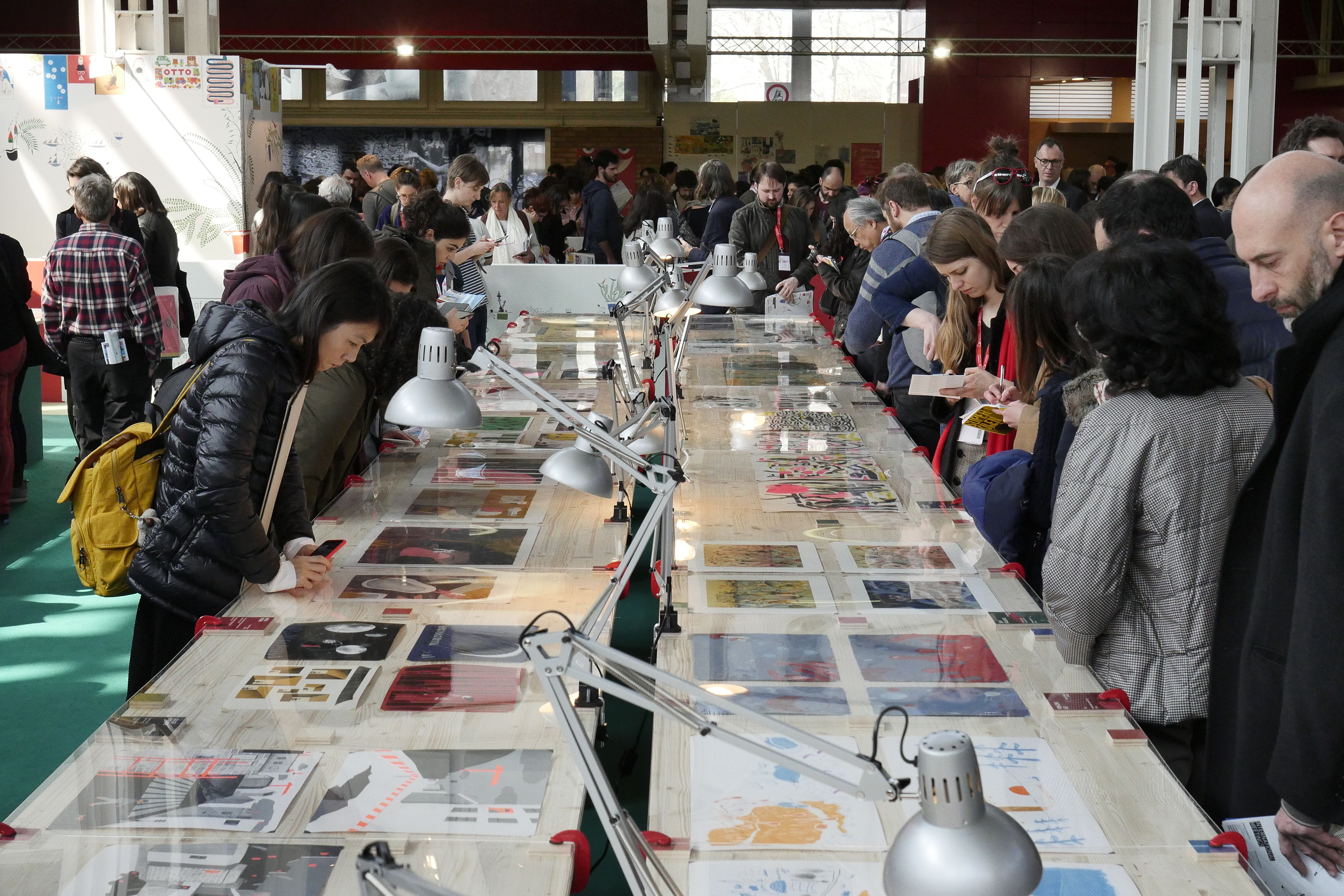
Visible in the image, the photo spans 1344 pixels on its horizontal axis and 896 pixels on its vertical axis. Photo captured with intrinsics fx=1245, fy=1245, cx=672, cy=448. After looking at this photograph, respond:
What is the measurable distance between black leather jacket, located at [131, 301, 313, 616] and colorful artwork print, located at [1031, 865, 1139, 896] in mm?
1690

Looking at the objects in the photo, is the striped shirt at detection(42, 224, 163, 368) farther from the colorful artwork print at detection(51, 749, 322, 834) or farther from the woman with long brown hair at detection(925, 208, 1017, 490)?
the colorful artwork print at detection(51, 749, 322, 834)

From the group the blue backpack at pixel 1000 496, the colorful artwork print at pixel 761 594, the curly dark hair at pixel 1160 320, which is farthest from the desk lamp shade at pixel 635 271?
the curly dark hair at pixel 1160 320

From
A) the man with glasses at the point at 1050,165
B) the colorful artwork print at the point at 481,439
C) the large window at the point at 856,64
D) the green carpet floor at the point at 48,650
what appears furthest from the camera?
the large window at the point at 856,64

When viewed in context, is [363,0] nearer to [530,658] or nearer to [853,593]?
[853,593]

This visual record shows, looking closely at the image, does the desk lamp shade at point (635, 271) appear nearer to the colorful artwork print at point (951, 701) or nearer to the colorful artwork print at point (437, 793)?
the colorful artwork print at point (951, 701)

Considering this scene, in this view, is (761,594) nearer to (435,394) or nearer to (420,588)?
(420,588)

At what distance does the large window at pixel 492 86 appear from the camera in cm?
1653

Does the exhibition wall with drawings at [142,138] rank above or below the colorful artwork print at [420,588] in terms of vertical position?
above

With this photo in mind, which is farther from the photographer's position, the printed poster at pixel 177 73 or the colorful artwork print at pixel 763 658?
the printed poster at pixel 177 73

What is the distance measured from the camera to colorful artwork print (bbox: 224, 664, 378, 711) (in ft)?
7.14

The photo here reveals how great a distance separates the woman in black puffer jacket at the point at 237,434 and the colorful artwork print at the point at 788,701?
1042mm

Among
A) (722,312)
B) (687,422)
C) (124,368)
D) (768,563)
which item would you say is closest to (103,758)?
(768,563)

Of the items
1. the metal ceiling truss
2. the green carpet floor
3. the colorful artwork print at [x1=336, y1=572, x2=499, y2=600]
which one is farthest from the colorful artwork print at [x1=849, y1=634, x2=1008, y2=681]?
the metal ceiling truss

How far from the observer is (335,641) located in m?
2.47
